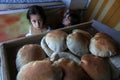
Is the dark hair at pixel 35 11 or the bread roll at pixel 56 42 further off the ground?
the bread roll at pixel 56 42

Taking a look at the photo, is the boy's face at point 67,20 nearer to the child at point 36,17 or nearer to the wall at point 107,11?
the child at point 36,17

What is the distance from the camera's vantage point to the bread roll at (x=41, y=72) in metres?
0.45

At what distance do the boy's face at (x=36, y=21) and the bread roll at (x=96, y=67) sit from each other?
0.67m

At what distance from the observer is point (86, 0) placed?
1.45 meters

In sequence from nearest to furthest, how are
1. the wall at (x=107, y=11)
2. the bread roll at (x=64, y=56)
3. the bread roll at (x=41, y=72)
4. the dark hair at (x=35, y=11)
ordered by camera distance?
1. the bread roll at (x=41, y=72)
2. the bread roll at (x=64, y=56)
3. the dark hair at (x=35, y=11)
4. the wall at (x=107, y=11)

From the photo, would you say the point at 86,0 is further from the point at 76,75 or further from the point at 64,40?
the point at 76,75

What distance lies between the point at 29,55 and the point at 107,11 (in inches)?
39.9

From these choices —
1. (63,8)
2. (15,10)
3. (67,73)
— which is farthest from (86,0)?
(67,73)

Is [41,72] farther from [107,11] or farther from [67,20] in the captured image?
[107,11]

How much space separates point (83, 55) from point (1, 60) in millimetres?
246

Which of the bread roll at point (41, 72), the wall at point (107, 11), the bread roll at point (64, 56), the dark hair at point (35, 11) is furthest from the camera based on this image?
the wall at point (107, 11)

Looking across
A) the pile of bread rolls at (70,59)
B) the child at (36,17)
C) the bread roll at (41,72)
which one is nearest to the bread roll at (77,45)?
the pile of bread rolls at (70,59)

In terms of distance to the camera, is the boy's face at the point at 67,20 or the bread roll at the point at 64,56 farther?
the boy's face at the point at 67,20

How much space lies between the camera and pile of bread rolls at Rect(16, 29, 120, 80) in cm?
47
